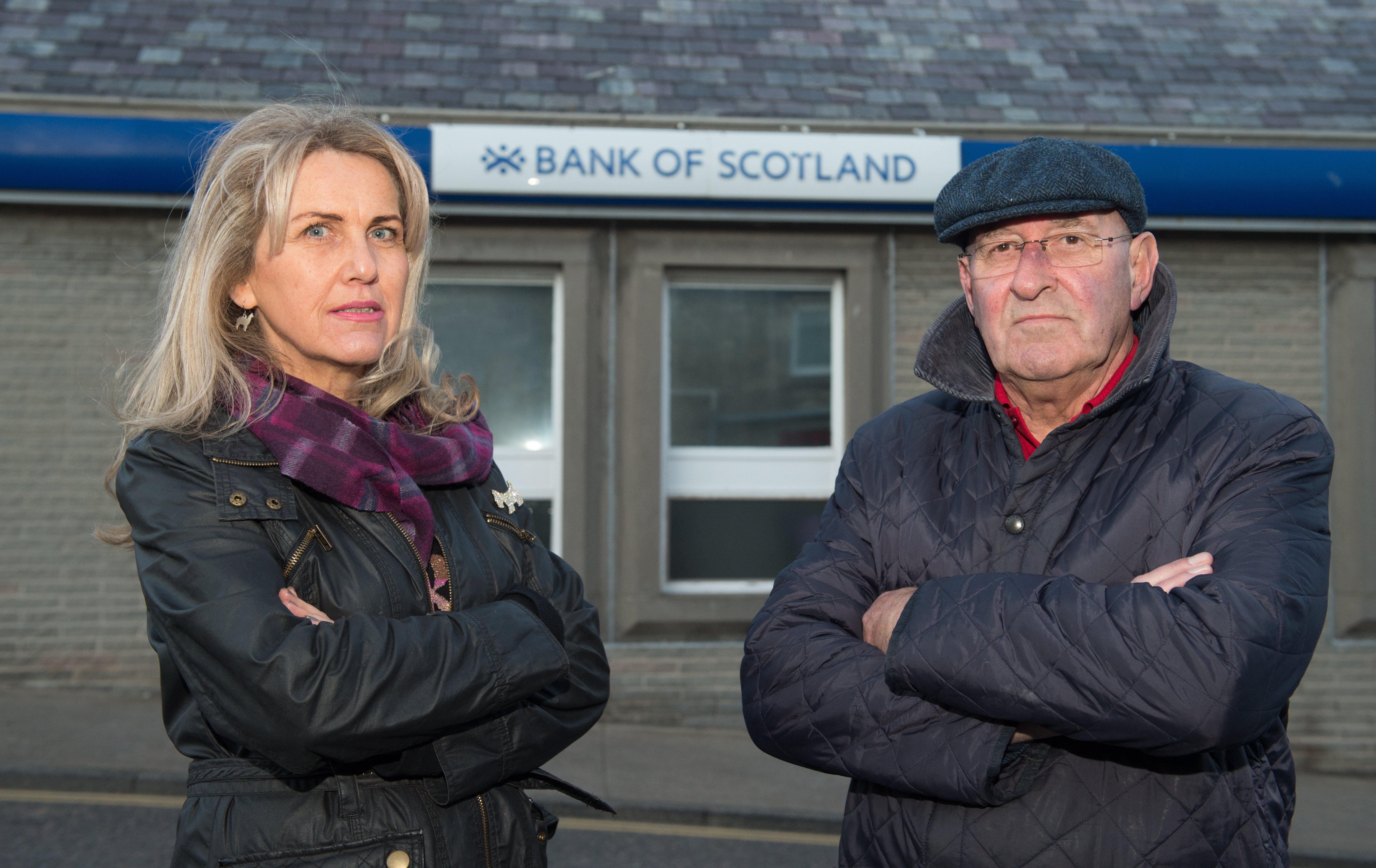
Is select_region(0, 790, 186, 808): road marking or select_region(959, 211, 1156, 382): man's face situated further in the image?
select_region(0, 790, 186, 808): road marking

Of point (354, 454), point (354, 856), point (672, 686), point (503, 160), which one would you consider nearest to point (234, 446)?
point (354, 454)

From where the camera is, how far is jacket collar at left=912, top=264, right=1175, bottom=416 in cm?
193

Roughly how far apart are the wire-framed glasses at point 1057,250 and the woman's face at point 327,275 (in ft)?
3.80

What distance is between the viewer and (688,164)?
649cm

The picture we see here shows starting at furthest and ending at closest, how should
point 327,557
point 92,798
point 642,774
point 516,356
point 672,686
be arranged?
point 516,356, point 672,686, point 642,774, point 92,798, point 327,557

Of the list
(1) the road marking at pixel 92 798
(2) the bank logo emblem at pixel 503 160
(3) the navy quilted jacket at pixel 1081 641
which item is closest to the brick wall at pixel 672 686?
(1) the road marking at pixel 92 798

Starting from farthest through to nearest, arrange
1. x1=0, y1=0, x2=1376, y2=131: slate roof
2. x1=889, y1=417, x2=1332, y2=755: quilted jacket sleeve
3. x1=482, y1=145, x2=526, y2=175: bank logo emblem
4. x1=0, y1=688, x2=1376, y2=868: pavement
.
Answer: x1=0, y1=0, x2=1376, y2=131: slate roof, x1=482, y1=145, x2=526, y2=175: bank logo emblem, x1=0, y1=688, x2=1376, y2=868: pavement, x1=889, y1=417, x2=1332, y2=755: quilted jacket sleeve

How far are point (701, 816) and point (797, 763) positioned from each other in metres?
3.43

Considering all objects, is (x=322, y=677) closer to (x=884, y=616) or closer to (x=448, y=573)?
(x=448, y=573)

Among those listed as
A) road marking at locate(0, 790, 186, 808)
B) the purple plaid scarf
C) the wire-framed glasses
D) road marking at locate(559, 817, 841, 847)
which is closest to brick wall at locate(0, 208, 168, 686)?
road marking at locate(0, 790, 186, 808)

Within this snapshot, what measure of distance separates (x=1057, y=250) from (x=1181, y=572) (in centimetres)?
62

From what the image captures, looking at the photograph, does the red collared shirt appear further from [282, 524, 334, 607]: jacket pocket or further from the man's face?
[282, 524, 334, 607]: jacket pocket

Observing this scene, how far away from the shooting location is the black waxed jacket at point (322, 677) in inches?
65.6

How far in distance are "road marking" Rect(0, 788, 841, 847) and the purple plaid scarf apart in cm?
336
